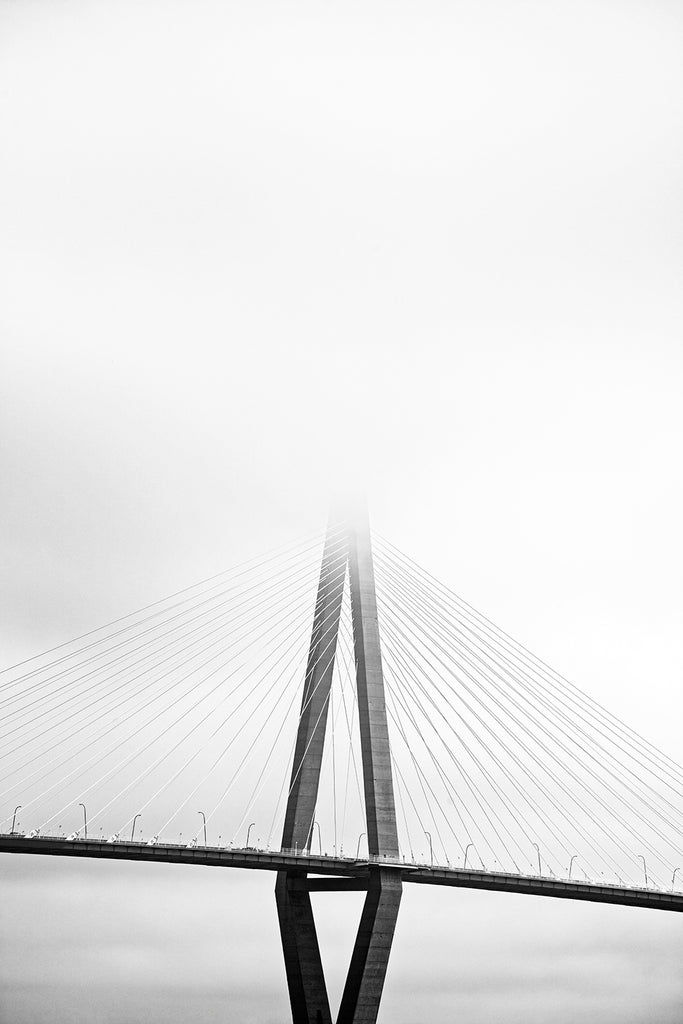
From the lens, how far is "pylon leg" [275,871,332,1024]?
4747 centimetres

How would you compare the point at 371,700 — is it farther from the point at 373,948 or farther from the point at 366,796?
the point at 373,948

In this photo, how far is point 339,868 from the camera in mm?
46594

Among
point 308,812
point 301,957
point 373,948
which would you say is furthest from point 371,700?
point 301,957

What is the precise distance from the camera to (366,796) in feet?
152

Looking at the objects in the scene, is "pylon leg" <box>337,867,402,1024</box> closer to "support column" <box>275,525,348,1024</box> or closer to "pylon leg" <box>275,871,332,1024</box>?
"pylon leg" <box>275,871,332,1024</box>

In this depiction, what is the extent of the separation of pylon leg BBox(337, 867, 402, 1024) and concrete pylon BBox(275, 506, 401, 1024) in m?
0.03

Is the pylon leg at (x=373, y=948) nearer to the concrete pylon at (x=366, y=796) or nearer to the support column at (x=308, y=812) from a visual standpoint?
the concrete pylon at (x=366, y=796)

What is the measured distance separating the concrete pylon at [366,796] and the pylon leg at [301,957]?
0.12ft

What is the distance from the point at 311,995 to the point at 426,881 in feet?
19.5

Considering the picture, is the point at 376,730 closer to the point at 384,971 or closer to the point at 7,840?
the point at 384,971

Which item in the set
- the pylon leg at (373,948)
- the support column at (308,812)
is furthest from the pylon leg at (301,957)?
the pylon leg at (373,948)

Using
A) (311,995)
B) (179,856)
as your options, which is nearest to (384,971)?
(311,995)

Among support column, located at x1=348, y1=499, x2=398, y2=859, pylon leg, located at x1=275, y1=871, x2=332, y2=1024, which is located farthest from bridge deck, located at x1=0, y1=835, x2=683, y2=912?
pylon leg, located at x1=275, y1=871, x2=332, y2=1024

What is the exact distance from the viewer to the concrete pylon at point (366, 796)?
4553cm
